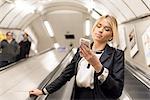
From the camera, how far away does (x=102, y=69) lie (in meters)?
→ 2.84

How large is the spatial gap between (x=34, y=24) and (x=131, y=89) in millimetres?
16985

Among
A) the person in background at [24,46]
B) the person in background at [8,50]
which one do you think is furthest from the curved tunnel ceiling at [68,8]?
the person in background at [8,50]

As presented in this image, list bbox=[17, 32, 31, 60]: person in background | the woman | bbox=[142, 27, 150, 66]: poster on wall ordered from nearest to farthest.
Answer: the woman
bbox=[142, 27, 150, 66]: poster on wall
bbox=[17, 32, 31, 60]: person in background

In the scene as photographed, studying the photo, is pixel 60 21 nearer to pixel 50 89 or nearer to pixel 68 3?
pixel 68 3

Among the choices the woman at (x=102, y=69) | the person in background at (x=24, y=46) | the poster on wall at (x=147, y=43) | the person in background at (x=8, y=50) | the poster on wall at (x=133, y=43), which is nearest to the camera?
the woman at (x=102, y=69)

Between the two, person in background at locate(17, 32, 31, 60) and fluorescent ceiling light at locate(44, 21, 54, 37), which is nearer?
person in background at locate(17, 32, 31, 60)

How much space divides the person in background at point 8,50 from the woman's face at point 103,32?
268 inches

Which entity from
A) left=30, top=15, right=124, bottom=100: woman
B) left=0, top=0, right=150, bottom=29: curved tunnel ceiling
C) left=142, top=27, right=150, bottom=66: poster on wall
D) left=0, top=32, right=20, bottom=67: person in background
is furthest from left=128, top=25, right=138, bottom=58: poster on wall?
left=30, top=15, right=124, bottom=100: woman

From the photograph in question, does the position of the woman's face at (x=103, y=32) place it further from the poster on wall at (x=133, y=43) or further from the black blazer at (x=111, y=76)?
the poster on wall at (x=133, y=43)

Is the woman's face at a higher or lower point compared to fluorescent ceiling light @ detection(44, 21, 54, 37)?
higher

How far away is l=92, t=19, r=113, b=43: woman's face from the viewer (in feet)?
9.78

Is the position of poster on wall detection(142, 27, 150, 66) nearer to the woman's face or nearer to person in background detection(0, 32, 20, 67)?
person in background detection(0, 32, 20, 67)

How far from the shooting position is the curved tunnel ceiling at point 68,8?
1140cm

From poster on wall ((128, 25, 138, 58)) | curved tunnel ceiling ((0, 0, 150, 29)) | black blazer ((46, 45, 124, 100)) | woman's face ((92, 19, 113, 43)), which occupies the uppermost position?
curved tunnel ceiling ((0, 0, 150, 29))
